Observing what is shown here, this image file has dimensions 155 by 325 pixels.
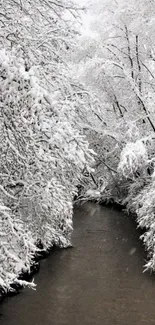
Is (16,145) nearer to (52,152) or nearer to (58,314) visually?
(52,152)

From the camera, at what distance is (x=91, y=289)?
9273mm

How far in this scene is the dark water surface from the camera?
788cm

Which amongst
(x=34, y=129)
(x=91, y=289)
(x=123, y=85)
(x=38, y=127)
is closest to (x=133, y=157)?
(x=123, y=85)

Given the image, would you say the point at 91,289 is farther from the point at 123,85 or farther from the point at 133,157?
the point at 123,85

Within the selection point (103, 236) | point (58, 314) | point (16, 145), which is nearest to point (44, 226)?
point (16, 145)

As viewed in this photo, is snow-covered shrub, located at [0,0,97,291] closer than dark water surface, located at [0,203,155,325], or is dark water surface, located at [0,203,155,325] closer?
snow-covered shrub, located at [0,0,97,291]

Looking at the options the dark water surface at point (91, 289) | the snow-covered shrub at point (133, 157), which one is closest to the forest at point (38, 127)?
the dark water surface at point (91, 289)

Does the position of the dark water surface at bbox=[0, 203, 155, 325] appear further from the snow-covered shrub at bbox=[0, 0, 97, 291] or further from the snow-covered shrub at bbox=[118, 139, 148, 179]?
the snow-covered shrub at bbox=[118, 139, 148, 179]

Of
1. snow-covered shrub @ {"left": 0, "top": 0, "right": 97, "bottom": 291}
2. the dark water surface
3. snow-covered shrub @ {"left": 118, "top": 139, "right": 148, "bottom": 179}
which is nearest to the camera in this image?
snow-covered shrub @ {"left": 0, "top": 0, "right": 97, "bottom": 291}

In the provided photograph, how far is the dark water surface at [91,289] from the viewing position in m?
7.88

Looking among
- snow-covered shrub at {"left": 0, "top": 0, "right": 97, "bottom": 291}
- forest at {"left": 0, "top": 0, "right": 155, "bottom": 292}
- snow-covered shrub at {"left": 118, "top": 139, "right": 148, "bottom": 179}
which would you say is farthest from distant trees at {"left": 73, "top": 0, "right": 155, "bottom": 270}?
snow-covered shrub at {"left": 0, "top": 0, "right": 97, "bottom": 291}

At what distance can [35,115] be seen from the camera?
4.40 m

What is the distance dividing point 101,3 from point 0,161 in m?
13.2

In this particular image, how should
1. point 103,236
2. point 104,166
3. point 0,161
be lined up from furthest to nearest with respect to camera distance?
1. point 104,166
2. point 103,236
3. point 0,161
